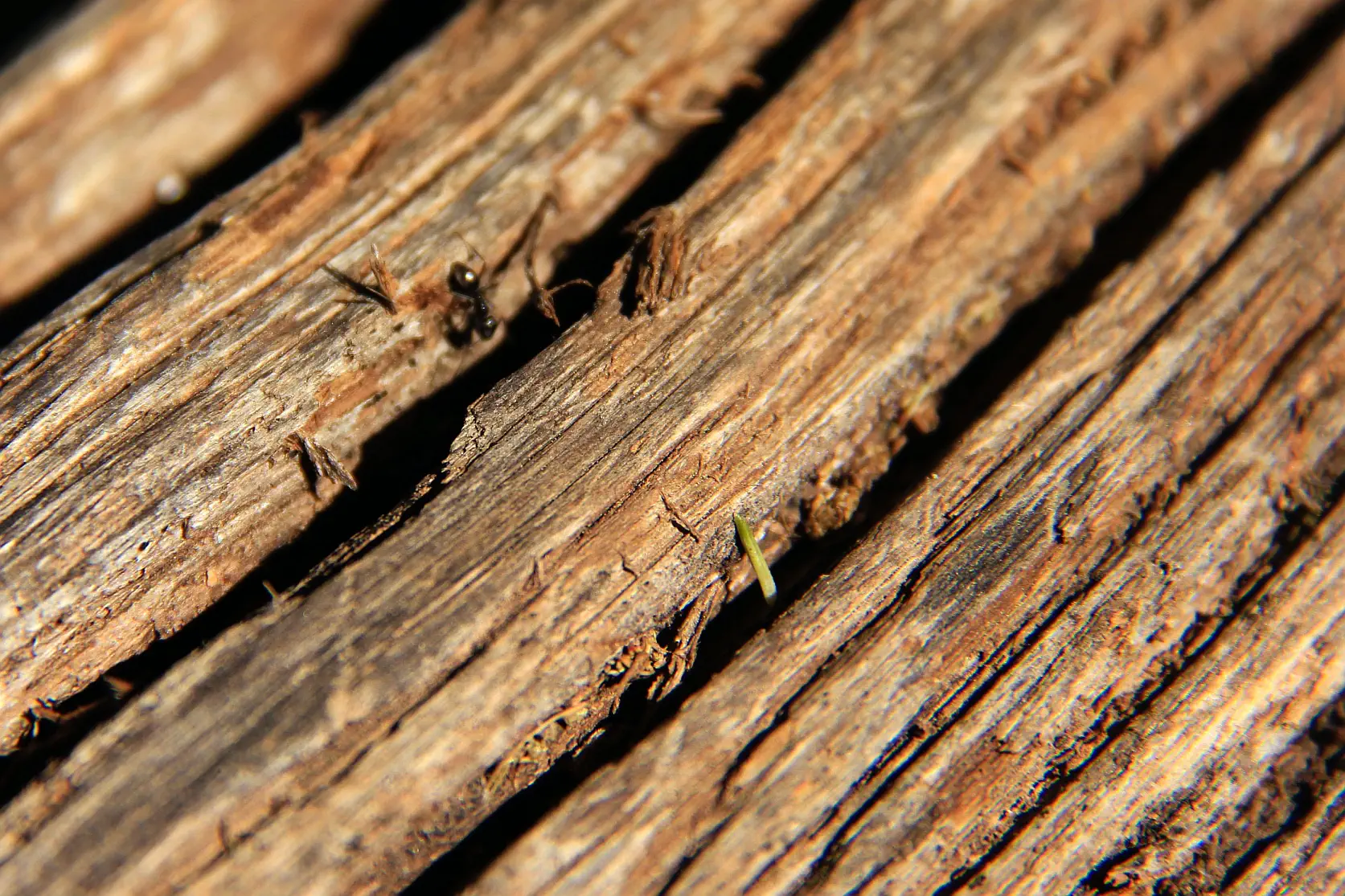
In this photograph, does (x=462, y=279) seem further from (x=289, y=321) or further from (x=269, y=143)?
(x=269, y=143)

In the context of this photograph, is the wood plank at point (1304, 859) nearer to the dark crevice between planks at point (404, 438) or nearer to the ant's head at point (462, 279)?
the dark crevice between planks at point (404, 438)

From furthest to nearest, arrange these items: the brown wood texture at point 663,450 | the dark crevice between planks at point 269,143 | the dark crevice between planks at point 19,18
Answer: the dark crevice between planks at point 19,18, the dark crevice between planks at point 269,143, the brown wood texture at point 663,450

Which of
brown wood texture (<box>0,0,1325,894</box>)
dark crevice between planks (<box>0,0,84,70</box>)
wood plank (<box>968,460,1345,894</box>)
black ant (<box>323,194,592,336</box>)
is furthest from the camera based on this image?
dark crevice between planks (<box>0,0,84,70</box>)

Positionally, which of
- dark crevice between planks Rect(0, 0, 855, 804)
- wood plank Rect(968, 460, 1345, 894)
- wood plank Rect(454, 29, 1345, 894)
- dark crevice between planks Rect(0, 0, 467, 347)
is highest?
dark crevice between planks Rect(0, 0, 467, 347)

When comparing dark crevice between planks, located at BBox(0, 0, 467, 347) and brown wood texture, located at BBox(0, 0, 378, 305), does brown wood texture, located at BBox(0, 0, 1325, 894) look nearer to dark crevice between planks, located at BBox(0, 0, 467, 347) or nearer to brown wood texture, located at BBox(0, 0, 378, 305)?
dark crevice between planks, located at BBox(0, 0, 467, 347)

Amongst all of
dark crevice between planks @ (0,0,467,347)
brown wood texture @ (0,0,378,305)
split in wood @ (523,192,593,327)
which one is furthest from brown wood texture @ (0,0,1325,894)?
brown wood texture @ (0,0,378,305)

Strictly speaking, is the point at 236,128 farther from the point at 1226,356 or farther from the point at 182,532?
the point at 1226,356

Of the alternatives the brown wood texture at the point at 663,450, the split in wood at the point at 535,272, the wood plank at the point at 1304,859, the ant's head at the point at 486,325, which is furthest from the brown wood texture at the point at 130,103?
the wood plank at the point at 1304,859
